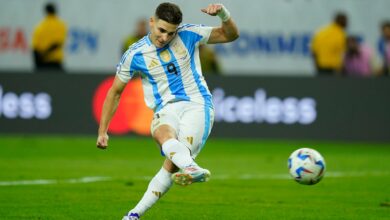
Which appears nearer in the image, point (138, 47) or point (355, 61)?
point (138, 47)

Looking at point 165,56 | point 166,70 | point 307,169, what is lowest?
point 307,169

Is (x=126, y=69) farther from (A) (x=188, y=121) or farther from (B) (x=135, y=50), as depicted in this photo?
(A) (x=188, y=121)

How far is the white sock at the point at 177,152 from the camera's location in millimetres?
8609

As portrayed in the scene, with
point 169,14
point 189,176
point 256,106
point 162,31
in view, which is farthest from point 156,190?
point 256,106

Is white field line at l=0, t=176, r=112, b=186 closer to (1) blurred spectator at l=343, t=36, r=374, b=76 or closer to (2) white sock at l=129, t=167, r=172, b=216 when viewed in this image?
(2) white sock at l=129, t=167, r=172, b=216

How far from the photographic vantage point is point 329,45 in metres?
21.5

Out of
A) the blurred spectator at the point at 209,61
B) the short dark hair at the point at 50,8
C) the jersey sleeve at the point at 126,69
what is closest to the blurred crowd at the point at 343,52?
the blurred spectator at the point at 209,61

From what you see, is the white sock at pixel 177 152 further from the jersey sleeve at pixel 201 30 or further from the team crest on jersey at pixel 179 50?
the jersey sleeve at pixel 201 30

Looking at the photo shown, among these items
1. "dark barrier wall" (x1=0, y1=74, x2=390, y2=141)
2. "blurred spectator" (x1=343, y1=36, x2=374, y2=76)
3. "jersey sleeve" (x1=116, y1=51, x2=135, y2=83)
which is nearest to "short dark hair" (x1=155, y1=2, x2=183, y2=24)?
"jersey sleeve" (x1=116, y1=51, x2=135, y2=83)

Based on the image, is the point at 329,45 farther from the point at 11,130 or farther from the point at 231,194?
the point at 231,194

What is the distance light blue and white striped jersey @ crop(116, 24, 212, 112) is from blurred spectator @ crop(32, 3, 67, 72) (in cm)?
1205

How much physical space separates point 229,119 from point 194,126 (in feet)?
37.1

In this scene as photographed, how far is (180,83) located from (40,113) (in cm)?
1122

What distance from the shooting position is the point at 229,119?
20.3 metres
